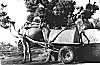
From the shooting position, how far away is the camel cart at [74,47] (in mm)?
5523

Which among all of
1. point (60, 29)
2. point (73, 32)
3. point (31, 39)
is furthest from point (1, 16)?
point (73, 32)

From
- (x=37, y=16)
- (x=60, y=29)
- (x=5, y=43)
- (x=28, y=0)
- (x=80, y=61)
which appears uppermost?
(x=28, y=0)

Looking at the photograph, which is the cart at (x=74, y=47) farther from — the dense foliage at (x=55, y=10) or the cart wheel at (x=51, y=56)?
the dense foliage at (x=55, y=10)

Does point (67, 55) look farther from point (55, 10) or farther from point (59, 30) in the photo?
point (55, 10)

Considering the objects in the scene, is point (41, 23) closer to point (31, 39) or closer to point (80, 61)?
point (31, 39)

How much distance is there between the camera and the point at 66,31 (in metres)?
5.82

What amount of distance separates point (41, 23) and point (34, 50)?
36.2 inches

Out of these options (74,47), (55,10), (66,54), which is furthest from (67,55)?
(55,10)

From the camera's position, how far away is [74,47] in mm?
5586

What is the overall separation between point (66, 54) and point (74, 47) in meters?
0.29

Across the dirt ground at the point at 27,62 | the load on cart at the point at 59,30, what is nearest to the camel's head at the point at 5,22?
the load on cart at the point at 59,30

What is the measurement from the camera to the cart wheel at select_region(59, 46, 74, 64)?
5.49 meters

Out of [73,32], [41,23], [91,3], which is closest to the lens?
[73,32]

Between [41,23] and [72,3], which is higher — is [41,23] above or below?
below
